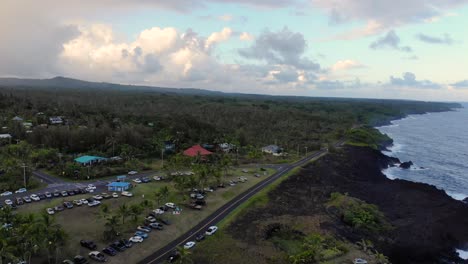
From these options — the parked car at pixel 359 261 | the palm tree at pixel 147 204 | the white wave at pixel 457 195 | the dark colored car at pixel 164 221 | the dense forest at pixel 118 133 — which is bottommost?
the white wave at pixel 457 195

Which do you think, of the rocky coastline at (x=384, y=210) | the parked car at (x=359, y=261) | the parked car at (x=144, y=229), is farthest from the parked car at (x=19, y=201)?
the parked car at (x=359, y=261)

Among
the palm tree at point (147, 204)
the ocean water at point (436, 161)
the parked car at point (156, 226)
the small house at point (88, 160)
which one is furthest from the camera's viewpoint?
the ocean water at point (436, 161)

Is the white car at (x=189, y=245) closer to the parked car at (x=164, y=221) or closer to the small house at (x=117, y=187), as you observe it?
the parked car at (x=164, y=221)

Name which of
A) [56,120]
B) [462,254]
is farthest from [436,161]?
[56,120]

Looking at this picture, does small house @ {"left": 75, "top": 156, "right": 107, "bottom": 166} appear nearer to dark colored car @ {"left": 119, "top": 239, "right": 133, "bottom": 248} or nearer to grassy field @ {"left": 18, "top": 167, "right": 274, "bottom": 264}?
grassy field @ {"left": 18, "top": 167, "right": 274, "bottom": 264}

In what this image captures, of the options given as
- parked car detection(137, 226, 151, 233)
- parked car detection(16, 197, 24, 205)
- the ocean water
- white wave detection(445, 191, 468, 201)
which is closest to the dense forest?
parked car detection(16, 197, 24, 205)

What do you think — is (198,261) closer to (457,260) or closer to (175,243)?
(175,243)
